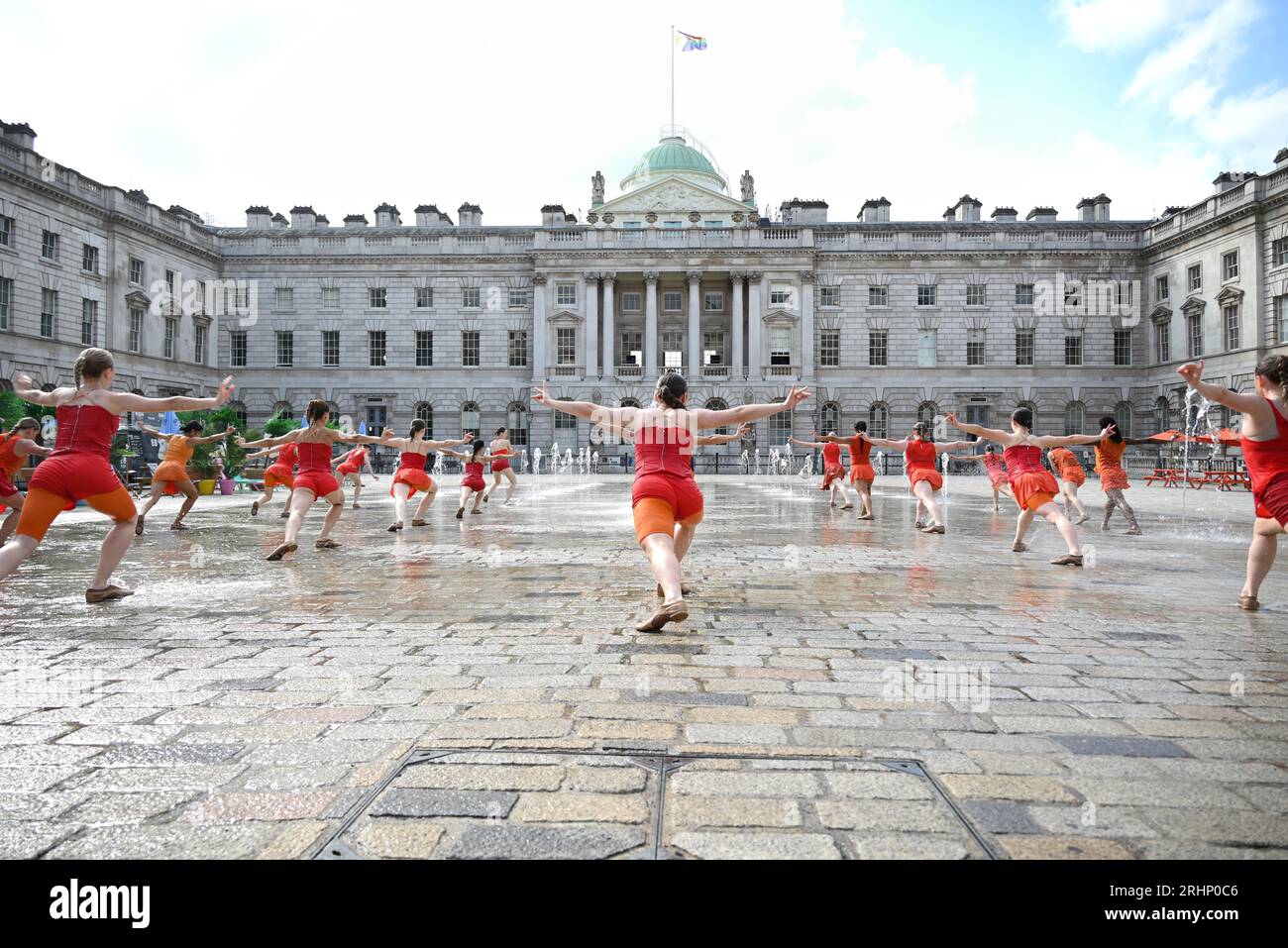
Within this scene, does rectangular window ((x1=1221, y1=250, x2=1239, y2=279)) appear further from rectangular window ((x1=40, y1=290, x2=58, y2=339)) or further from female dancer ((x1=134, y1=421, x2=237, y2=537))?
rectangular window ((x1=40, y1=290, x2=58, y2=339))

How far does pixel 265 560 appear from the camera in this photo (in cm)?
855

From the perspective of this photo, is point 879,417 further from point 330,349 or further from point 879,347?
point 330,349

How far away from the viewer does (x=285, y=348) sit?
51.1m

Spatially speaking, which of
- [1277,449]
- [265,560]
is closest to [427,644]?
[265,560]

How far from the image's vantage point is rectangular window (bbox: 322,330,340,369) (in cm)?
5112

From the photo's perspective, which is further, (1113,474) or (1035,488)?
(1113,474)

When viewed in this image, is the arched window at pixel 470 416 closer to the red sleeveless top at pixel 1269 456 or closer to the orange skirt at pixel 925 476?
the orange skirt at pixel 925 476

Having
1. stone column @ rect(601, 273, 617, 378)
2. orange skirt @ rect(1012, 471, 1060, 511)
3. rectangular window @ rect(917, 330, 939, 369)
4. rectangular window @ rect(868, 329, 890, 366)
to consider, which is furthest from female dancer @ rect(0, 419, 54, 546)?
rectangular window @ rect(917, 330, 939, 369)

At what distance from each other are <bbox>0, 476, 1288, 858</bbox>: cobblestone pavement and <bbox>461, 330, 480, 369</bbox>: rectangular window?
148 ft

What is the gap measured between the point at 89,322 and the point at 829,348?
40.1m

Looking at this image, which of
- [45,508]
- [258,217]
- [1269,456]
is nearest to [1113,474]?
[1269,456]
